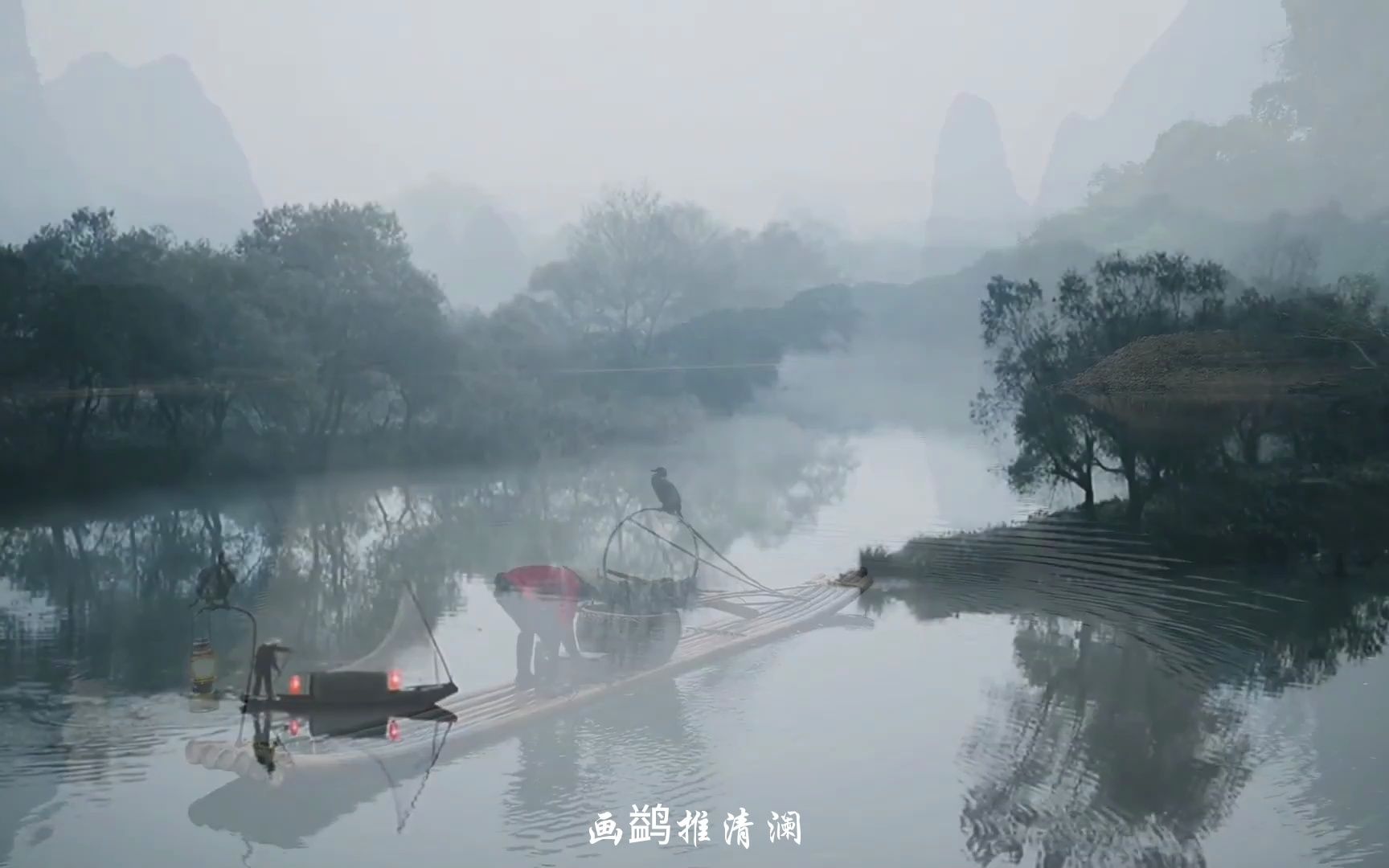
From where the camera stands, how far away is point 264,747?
9.72 feet

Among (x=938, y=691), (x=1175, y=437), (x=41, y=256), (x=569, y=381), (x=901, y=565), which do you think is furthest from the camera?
(x=569, y=381)

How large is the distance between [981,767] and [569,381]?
6.74m

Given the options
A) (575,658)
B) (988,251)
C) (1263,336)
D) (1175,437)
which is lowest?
(575,658)

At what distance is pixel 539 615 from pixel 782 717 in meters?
0.82

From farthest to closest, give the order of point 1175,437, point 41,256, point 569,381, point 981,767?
1. point 569,381
2. point 41,256
3. point 1175,437
4. point 981,767

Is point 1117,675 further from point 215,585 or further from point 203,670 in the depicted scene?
point 215,585

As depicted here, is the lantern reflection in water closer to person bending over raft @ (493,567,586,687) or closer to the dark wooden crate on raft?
the dark wooden crate on raft

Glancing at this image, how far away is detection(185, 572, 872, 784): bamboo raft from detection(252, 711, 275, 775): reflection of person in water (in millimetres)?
16

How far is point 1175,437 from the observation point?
6.34 metres

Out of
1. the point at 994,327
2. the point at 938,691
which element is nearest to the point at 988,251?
the point at 994,327

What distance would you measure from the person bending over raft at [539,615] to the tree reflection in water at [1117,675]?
1.27m

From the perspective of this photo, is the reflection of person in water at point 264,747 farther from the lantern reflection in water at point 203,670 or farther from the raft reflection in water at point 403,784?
the lantern reflection in water at point 203,670

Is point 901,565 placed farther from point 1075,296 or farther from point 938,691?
point 1075,296

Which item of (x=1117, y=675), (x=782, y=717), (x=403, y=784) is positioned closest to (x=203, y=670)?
(x=403, y=784)
